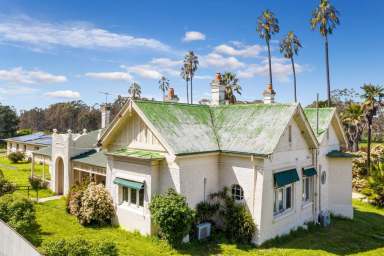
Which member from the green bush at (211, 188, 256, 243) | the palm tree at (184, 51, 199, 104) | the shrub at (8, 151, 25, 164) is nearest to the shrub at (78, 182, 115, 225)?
the green bush at (211, 188, 256, 243)

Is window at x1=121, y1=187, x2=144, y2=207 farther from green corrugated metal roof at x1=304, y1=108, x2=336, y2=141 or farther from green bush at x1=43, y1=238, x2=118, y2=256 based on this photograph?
green corrugated metal roof at x1=304, y1=108, x2=336, y2=141

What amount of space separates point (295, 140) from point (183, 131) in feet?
21.4

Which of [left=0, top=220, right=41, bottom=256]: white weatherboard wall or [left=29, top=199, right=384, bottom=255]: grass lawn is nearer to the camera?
[left=0, top=220, right=41, bottom=256]: white weatherboard wall

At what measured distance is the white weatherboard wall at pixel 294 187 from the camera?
16.2 metres

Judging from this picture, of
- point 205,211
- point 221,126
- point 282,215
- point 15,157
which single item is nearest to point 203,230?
point 205,211

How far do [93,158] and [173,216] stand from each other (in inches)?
484

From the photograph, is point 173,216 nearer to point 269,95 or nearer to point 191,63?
point 269,95

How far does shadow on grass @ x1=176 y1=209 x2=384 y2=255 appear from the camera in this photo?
15.5 m

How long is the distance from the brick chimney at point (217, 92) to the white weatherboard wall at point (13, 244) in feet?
47.9

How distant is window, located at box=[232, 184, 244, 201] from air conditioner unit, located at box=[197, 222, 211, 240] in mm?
2022

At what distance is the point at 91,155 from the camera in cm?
2588

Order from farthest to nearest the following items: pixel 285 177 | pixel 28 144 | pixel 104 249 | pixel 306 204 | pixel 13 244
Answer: pixel 28 144
pixel 306 204
pixel 285 177
pixel 13 244
pixel 104 249

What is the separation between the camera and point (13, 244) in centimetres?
1080

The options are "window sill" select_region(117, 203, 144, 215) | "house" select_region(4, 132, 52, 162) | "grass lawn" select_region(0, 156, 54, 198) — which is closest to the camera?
"window sill" select_region(117, 203, 144, 215)
